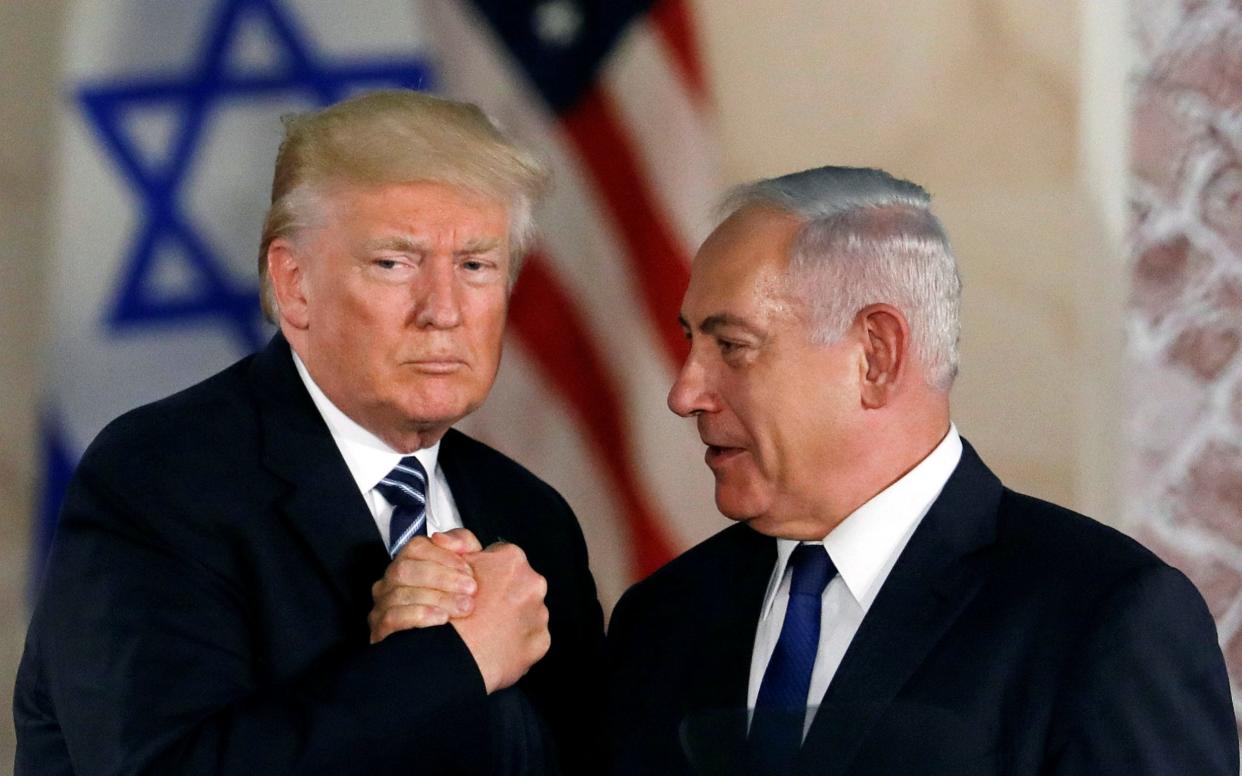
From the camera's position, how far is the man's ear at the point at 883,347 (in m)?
1.96

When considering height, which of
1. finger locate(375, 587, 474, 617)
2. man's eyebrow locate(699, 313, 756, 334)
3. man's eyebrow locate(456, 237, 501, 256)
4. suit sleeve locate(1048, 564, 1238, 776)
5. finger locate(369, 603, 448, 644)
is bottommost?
suit sleeve locate(1048, 564, 1238, 776)

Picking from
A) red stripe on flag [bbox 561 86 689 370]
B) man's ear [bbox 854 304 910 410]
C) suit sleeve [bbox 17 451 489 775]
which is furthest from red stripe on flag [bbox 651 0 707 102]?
suit sleeve [bbox 17 451 489 775]

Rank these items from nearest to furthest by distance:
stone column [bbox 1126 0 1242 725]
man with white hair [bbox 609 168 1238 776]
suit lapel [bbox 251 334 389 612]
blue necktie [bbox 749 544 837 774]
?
man with white hair [bbox 609 168 1238 776], blue necktie [bbox 749 544 837 774], suit lapel [bbox 251 334 389 612], stone column [bbox 1126 0 1242 725]

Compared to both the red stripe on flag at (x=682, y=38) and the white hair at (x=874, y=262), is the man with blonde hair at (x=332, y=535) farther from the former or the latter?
the red stripe on flag at (x=682, y=38)

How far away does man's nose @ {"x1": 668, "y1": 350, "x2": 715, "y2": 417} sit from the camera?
202 centimetres

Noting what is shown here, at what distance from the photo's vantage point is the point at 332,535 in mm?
2020

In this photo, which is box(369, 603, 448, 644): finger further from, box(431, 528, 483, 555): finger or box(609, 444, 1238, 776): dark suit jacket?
box(609, 444, 1238, 776): dark suit jacket

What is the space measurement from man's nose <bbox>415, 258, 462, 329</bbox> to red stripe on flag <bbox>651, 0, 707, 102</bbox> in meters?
1.43

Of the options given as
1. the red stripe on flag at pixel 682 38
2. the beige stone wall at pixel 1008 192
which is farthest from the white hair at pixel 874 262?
the red stripe on flag at pixel 682 38

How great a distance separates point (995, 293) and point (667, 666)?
4.36 ft

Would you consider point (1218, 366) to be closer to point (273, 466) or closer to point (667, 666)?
point (667, 666)

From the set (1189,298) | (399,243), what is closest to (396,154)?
(399,243)

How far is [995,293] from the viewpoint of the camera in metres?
3.21

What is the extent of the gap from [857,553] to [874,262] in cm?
31
